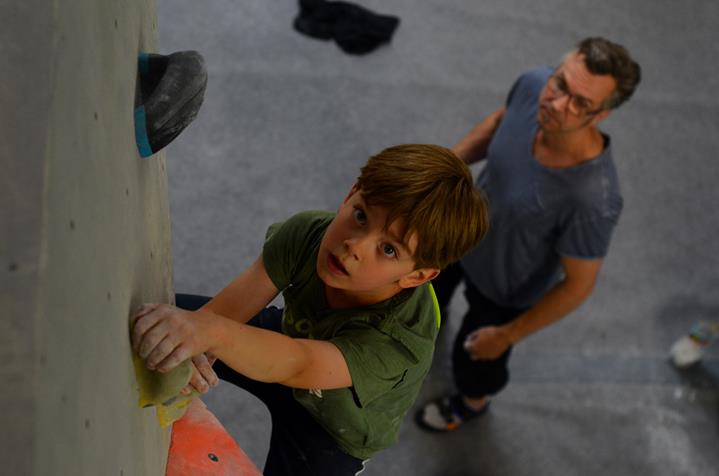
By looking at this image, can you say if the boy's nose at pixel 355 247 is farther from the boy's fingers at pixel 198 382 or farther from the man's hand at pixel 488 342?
the man's hand at pixel 488 342

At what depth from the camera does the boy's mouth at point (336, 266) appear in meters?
1.08

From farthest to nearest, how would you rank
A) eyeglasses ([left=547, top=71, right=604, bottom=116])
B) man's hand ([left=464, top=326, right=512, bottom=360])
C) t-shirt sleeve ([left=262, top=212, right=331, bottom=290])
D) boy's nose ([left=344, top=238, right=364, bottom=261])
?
man's hand ([left=464, top=326, right=512, bottom=360]) < eyeglasses ([left=547, top=71, right=604, bottom=116]) < t-shirt sleeve ([left=262, top=212, right=331, bottom=290]) < boy's nose ([left=344, top=238, right=364, bottom=261])

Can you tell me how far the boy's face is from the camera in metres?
1.05

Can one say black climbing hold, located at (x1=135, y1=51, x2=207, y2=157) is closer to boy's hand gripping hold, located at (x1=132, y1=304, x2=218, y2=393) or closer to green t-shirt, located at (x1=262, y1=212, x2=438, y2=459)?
boy's hand gripping hold, located at (x1=132, y1=304, x2=218, y2=393)

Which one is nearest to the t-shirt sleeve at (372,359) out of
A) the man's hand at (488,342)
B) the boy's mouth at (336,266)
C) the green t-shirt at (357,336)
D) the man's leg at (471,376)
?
the green t-shirt at (357,336)

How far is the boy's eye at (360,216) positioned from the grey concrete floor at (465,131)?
1464 mm

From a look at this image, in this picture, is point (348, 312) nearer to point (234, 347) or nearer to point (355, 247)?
point (355, 247)

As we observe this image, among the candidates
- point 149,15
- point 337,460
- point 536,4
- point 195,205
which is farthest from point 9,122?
point 536,4

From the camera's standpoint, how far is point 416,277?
1.13 metres

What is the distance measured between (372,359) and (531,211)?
0.91 meters

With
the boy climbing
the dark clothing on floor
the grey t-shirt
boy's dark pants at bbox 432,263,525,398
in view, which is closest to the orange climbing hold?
the boy climbing

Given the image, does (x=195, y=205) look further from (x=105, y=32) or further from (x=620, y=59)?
(x=105, y=32)

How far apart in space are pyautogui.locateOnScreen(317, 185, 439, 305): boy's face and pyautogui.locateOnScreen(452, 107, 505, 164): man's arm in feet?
3.73

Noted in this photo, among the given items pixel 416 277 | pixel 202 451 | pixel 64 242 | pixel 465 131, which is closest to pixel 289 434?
pixel 202 451
